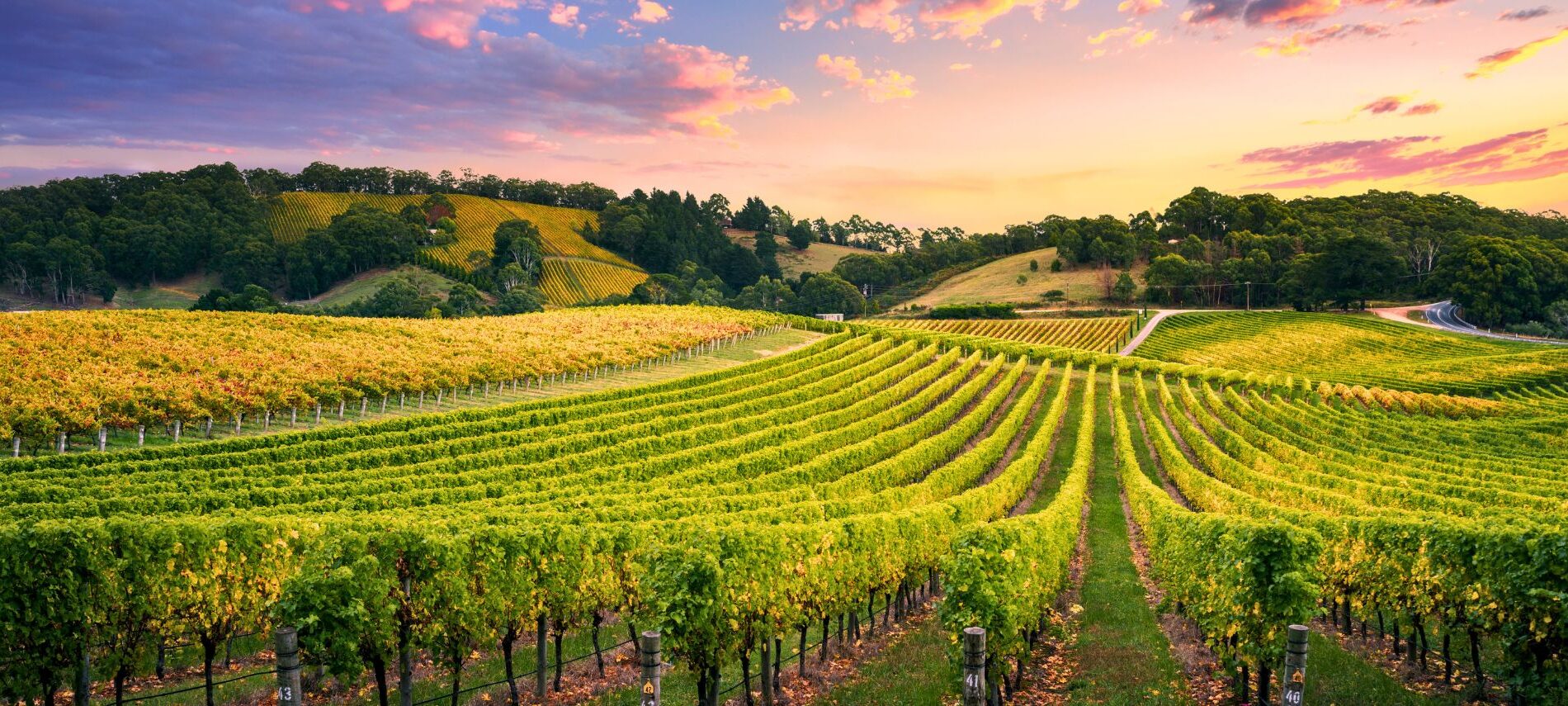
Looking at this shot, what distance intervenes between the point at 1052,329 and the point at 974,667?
10140 centimetres

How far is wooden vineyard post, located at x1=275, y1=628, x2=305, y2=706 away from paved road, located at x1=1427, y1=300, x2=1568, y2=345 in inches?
4726

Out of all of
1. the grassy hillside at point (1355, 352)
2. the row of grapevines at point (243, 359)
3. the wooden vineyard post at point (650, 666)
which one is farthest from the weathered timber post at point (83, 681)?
the grassy hillside at point (1355, 352)

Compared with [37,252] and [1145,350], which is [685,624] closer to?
[1145,350]

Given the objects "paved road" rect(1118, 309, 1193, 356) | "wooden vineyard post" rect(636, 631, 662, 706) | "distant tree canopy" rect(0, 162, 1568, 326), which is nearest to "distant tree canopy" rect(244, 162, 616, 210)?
"distant tree canopy" rect(0, 162, 1568, 326)

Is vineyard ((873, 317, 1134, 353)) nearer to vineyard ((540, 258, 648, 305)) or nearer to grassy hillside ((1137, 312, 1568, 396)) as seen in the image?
grassy hillside ((1137, 312, 1568, 396))

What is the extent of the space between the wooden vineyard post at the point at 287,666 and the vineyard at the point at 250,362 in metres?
29.9

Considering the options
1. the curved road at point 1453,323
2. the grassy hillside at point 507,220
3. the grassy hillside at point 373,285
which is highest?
the grassy hillside at point 507,220

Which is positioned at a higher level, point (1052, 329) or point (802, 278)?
point (802, 278)

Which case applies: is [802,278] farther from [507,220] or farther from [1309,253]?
[1309,253]

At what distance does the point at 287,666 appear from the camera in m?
11.2

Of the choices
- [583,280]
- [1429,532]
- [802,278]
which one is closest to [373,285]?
[583,280]

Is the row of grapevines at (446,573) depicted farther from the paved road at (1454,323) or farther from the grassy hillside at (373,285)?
the grassy hillside at (373,285)

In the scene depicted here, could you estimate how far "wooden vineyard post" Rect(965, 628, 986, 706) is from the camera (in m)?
11.9

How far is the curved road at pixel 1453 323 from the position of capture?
311ft
